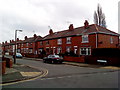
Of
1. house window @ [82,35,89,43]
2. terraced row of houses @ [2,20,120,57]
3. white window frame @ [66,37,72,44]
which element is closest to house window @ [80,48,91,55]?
terraced row of houses @ [2,20,120,57]

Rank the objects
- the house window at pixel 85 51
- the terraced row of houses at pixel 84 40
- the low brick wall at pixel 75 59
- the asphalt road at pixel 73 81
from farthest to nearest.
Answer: the house window at pixel 85 51 < the terraced row of houses at pixel 84 40 < the low brick wall at pixel 75 59 < the asphalt road at pixel 73 81

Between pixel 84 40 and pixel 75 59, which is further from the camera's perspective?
pixel 84 40

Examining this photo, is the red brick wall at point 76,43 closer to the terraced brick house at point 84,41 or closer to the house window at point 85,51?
the terraced brick house at point 84,41

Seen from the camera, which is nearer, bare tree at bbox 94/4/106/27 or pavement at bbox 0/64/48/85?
pavement at bbox 0/64/48/85

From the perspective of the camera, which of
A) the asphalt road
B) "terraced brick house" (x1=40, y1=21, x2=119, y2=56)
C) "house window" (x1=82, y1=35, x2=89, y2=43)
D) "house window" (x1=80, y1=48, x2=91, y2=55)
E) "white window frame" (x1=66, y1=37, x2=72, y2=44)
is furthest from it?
"white window frame" (x1=66, y1=37, x2=72, y2=44)

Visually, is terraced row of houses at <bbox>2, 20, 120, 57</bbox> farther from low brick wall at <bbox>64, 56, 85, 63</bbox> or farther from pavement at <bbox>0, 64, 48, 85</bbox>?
pavement at <bbox>0, 64, 48, 85</bbox>

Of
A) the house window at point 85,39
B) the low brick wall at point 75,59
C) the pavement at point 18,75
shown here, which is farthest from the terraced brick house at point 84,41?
the pavement at point 18,75

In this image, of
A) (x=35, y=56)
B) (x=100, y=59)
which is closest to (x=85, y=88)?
(x=100, y=59)

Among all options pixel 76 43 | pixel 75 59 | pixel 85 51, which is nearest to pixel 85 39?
pixel 85 51

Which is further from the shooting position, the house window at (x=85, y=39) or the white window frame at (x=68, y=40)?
the white window frame at (x=68, y=40)

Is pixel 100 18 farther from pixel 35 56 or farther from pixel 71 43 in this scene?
pixel 35 56

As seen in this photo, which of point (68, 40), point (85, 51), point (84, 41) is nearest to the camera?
point (85, 51)

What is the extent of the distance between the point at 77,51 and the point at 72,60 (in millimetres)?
4454

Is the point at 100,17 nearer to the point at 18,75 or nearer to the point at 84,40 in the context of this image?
the point at 84,40
